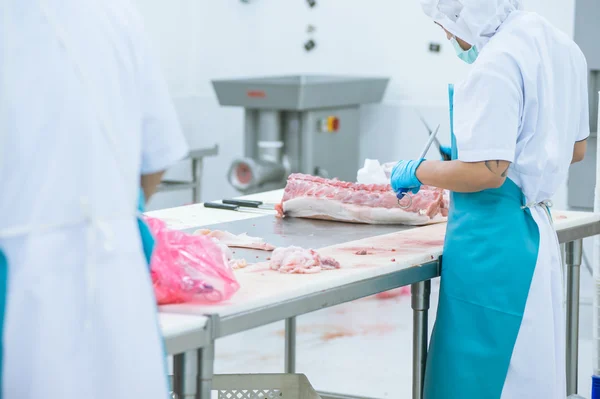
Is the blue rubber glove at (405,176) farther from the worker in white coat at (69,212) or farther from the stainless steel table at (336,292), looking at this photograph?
the worker in white coat at (69,212)

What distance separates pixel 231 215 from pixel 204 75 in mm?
4134

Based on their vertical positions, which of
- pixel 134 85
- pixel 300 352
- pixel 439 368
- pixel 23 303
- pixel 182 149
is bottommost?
pixel 300 352

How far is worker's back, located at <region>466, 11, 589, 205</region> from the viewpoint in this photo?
2318 millimetres

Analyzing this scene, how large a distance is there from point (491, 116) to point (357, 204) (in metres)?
0.88

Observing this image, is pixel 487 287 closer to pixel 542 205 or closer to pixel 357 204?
pixel 542 205

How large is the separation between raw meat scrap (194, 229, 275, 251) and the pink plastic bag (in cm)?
46

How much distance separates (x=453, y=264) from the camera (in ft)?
8.25

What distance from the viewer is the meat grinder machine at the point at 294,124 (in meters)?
5.77

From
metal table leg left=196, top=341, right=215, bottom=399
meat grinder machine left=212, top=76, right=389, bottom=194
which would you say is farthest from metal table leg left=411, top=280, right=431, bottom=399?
meat grinder machine left=212, top=76, right=389, bottom=194

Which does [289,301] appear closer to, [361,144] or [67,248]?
[67,248]

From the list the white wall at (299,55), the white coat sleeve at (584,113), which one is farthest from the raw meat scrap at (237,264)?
the white wall at (299,55)

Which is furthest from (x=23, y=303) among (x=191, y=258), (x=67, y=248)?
(x=191, y=258)

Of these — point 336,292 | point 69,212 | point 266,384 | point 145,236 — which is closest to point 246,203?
point 266,384

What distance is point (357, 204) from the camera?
3.07 metres
